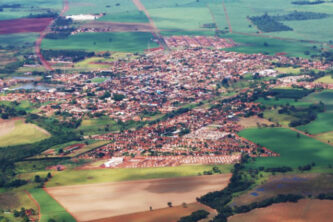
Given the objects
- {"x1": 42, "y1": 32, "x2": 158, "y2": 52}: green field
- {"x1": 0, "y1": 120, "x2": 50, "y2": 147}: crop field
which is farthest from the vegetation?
{"x1": 0, "y1": 120, "x2": 50, "y2": 147}: crop field

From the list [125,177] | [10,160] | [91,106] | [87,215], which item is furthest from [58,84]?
[87,215]

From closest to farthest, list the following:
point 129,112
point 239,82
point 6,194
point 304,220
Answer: point 304,220, point 6,194, point 129,112, point 239,82

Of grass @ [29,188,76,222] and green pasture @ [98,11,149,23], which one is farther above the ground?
green pasture @ [98,11,149,23]

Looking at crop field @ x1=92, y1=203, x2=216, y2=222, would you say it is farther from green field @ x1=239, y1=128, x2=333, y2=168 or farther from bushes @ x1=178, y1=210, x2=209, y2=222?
green field @ x1=239, y1=128, x2=333, y2=168

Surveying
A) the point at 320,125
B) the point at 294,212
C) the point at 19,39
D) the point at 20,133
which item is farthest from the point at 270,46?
the point at 294,212

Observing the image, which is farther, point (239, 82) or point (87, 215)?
point (239, 82)

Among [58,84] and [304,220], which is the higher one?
[58,84]

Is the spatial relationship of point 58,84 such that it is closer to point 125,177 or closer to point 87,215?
point 125,177
